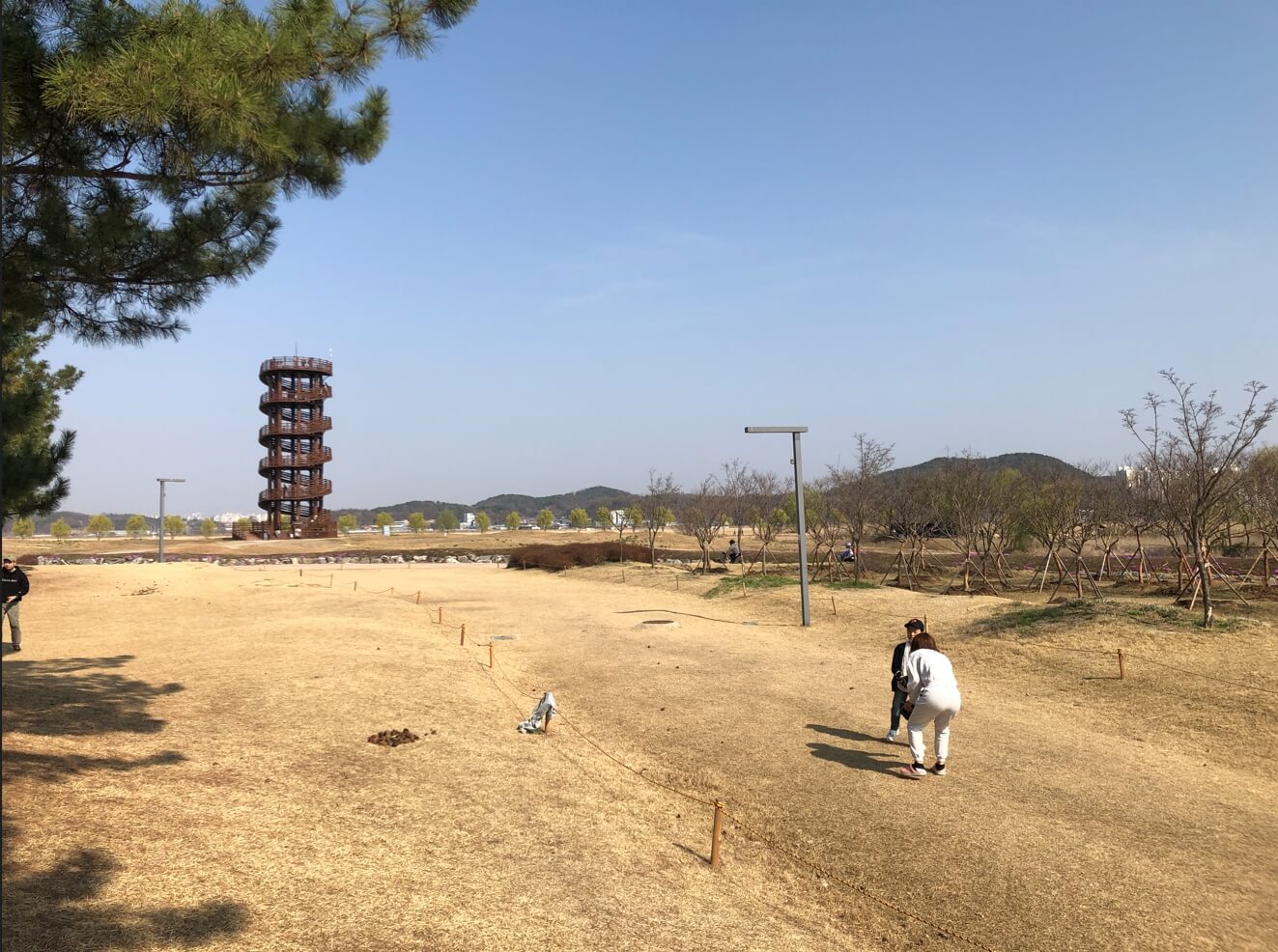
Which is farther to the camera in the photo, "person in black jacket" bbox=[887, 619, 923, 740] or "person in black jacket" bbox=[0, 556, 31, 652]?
"person in black jacket" bbox=[0, 556, 31, 652]

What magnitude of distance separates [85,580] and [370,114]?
88.5 feet

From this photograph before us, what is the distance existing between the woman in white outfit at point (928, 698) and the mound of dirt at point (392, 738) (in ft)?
19.1

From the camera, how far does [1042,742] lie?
1008 centimetres

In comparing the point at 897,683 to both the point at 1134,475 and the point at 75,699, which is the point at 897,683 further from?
the point at 1134,475

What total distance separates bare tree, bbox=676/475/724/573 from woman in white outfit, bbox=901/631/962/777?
87.7ft

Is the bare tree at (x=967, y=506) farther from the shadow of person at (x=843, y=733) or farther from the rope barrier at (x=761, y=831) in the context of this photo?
the shadow of person at (x=843, y=733)

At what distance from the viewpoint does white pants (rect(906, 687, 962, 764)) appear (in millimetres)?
8531

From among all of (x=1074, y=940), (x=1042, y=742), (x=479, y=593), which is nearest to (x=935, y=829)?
(x=1074, y=940)

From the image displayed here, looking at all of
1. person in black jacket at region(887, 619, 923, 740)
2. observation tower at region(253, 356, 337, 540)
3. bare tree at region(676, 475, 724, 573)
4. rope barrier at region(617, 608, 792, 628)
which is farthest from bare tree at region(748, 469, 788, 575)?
observation tower at region(253, 356, 337, 540)

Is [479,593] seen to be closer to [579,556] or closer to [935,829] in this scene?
[579,556]

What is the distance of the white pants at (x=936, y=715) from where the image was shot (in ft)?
28.0

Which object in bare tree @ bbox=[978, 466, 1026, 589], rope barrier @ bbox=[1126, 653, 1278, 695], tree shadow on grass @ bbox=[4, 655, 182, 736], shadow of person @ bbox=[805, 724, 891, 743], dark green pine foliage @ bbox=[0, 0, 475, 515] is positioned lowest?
shadow of person @ bbox=[805, 724, 891, 743]

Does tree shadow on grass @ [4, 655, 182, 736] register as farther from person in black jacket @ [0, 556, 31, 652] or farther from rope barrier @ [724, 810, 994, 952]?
rope barrier @ [724, 810, 994, 952]

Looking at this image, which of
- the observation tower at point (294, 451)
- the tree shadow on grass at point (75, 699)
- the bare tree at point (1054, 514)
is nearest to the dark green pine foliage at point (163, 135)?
the tree shadow on grass at point (75, 699)
